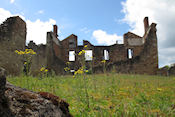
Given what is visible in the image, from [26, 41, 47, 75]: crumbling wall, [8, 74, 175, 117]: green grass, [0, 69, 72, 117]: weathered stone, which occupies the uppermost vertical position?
[26, 41, 47, 75]: crumbling wall

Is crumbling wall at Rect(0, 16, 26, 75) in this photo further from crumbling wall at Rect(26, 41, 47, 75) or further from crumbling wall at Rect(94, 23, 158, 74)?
crumbling wall at Rect(94, 23, 158, 74)

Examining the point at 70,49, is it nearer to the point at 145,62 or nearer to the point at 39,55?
the point at 39,55

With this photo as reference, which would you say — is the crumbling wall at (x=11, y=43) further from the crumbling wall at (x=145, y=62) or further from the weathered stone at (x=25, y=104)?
the crumbling wall at (x=145, y=62)

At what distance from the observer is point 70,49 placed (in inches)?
880

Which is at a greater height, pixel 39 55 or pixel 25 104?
pixel 39 55

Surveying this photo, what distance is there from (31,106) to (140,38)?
23.9 metres

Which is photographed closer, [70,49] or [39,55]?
[39,55]

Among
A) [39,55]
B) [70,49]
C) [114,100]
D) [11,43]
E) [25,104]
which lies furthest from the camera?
[70,49]

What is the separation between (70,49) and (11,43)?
14.7 m

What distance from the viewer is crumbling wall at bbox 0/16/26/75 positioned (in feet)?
24.1

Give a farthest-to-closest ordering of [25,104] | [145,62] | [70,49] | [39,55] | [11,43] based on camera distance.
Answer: [70,49], [145,62], [39,55], [11,43], [25,104]

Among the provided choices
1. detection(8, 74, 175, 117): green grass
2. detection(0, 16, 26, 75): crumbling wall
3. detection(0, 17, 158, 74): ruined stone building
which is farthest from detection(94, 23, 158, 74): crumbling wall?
detection(8, 74, 175, 117): green grass

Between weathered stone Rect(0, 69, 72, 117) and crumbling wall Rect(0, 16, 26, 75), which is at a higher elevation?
crumbling wall Rect(0, 16, 26, 75)

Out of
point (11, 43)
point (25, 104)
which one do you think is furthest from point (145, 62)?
point (25, 104)
